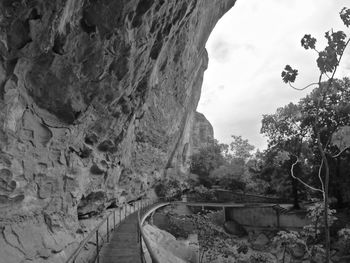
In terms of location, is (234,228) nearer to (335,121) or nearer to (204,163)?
(335,121)

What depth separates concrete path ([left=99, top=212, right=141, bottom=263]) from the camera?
724cm

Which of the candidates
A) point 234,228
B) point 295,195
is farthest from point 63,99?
point 295,195

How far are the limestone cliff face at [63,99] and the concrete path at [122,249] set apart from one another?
86 centimetres

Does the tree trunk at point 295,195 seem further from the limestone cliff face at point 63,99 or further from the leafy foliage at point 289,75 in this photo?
the leafy foliage at point 289,75

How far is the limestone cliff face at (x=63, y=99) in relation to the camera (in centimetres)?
590

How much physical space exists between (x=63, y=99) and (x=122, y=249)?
359cm

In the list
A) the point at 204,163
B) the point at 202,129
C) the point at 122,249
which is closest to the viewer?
the point at 122,249

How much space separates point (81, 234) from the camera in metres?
9.00

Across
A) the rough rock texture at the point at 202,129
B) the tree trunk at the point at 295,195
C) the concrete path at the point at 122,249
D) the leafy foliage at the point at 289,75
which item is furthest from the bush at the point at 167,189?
the rough rock texture at the point at 202,129

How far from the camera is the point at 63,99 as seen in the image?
24.7ft

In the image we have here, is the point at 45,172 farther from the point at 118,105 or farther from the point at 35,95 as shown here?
the point at 118,105

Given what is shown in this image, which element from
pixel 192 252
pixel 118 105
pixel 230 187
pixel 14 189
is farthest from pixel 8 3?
pixel 230 187

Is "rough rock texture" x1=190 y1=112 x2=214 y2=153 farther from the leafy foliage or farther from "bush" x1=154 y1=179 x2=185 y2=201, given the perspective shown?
the leafy foliage

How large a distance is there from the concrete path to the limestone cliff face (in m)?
0.86
